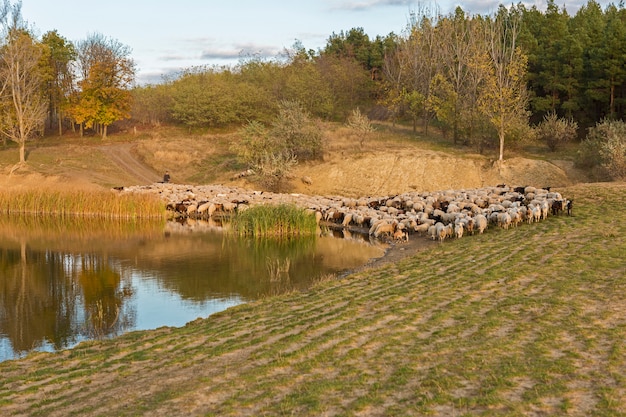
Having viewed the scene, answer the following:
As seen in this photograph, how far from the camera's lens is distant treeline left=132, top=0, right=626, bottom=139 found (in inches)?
1901

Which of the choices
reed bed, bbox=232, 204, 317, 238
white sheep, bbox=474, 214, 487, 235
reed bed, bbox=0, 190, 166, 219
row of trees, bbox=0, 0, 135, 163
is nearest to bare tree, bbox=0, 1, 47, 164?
row of trees, bbox=0, 0, 135, 163

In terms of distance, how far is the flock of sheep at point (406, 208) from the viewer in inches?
983

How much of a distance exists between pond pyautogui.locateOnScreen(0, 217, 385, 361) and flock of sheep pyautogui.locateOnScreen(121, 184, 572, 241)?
2.33 meters

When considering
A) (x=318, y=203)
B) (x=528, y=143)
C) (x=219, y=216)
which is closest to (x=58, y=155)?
(x=219, y=216)

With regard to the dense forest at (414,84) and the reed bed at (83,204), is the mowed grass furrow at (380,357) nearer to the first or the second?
the reed bed at (83,204)

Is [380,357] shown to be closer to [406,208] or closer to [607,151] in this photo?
[406,208]

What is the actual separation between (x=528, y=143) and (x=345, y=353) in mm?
42340

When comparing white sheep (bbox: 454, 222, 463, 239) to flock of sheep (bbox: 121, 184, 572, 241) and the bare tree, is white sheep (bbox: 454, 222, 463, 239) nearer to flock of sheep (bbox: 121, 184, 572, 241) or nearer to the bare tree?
flock of sheep (bbox: 121, 184, 572, 241)

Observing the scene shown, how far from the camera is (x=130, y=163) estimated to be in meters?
53.6

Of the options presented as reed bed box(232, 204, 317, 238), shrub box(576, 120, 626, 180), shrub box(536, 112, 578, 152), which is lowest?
reed bed box(232, 204, 317, 238)

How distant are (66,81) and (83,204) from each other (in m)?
37.5

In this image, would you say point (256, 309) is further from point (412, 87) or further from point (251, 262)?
point (412, 87)

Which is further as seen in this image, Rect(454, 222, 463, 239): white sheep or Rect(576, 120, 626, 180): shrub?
Rect(576, 120, 626, 180): shrub

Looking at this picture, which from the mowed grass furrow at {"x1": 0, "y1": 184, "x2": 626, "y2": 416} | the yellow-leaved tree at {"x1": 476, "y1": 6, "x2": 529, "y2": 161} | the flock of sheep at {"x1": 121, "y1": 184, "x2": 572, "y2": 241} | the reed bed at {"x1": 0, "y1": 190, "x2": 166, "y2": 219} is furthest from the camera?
the yellow-leaved tree at {"x1": 476, "y1": 6, "x2": 529, "y2": 161}
